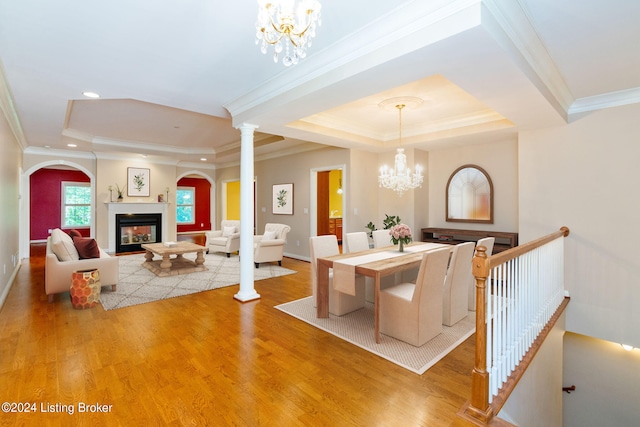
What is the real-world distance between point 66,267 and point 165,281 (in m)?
1.34

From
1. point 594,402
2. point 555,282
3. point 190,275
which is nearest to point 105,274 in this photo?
point 190,275

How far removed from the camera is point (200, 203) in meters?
12.8

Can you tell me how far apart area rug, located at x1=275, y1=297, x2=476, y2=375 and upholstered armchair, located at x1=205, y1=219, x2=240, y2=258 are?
11.5ft

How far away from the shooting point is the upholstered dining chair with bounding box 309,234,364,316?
3.58 meters

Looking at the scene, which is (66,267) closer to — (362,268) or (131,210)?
(362,268)

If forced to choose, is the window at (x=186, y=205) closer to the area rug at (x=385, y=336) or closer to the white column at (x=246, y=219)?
the white column at (x=246, y=219)

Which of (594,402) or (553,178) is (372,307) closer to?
(553,178)

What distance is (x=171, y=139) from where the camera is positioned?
7.12 meters

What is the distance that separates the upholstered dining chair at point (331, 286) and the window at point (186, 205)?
9959mm

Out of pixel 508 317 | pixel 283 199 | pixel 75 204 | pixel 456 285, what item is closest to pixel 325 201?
pixel 283 199

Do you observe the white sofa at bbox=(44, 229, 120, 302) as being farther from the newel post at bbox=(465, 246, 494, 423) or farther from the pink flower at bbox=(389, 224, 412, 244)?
the newel post at bbox=(465, 246, 494, 423)

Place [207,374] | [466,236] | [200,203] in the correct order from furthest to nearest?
[200,203]
[466,236]
[207,374]

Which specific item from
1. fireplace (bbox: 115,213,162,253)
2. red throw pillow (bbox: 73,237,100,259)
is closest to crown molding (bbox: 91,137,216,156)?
fireplace (bbox: 115,213,162,253)

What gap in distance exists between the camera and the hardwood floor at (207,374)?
1920 mm
